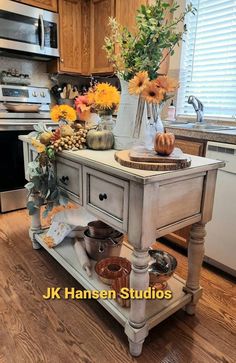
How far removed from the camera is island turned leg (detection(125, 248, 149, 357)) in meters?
1.01

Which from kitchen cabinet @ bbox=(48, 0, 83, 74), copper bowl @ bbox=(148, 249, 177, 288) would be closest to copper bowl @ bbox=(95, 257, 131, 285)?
copper bowl @ bbox=(148, 249, 177, 288)

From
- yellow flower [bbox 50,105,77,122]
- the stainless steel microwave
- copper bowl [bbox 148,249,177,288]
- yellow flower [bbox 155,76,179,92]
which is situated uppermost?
the stainless steel microwave

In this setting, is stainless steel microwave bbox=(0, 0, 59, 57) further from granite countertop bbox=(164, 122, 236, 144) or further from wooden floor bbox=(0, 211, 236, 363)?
wooden floor bbox=(0, 211, 236, 363)

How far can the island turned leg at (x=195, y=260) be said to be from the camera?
1.26m

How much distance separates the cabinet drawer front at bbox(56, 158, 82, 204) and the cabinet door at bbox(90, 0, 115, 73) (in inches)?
75.2

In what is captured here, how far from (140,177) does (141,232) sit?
201 millimetres

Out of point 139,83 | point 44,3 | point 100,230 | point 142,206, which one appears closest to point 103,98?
point 139,83

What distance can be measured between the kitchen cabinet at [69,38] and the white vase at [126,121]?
2019 mm

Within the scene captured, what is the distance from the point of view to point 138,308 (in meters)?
1.09

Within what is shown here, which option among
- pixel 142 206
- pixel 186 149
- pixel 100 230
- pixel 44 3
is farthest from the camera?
pixel 44 3

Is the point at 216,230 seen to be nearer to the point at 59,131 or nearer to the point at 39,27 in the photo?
the point at 59,131

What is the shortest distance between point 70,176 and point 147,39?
2.28 ft

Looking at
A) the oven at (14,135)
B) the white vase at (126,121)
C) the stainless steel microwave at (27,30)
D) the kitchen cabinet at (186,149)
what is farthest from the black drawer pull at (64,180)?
the stainless steel microwave at (27,30)

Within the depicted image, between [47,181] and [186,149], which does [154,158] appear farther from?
[186,149]
